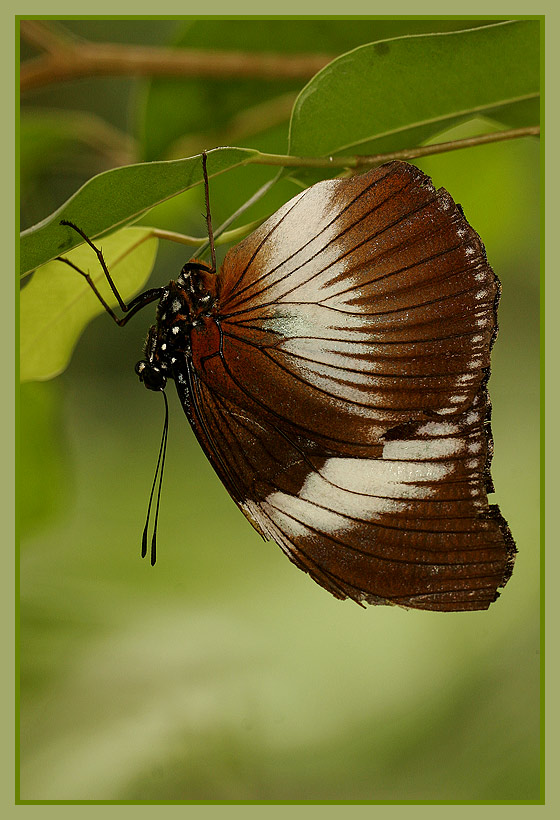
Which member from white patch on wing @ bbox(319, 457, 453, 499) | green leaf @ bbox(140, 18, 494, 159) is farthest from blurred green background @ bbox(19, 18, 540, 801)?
white patch on wing @ bbox(319, 457, 453, 499)

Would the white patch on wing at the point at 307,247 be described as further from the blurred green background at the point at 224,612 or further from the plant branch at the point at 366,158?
the blurred green background at the point at 224,612

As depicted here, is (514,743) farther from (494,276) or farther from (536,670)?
(494,276)

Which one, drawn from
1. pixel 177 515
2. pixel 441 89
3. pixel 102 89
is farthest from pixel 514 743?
pixel 102 89

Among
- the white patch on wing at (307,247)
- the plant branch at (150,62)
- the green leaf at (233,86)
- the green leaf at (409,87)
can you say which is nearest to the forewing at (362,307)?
the white patch on wing at (307,247)

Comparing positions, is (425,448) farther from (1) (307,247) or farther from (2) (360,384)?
(1) (307,247)

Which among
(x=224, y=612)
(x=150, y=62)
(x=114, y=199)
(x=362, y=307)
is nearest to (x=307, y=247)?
(x=362, y=307)
